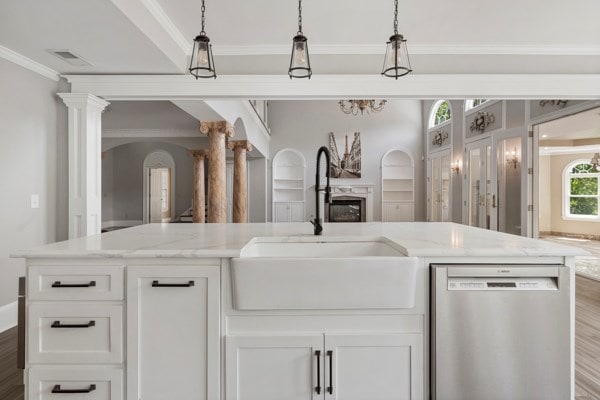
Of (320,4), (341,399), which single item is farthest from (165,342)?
(320,4)

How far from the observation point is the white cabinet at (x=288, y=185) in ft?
35.2

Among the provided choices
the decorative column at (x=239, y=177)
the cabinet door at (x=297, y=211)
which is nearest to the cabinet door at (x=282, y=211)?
the cabinet door at (x=297, y=211)

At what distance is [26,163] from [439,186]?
8865 millimetres

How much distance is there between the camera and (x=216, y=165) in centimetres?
554

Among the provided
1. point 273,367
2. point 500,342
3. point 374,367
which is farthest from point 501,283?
point 273,367

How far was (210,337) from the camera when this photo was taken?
1.61 m

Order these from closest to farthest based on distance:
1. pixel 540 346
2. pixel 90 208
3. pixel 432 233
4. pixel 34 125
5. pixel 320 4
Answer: pixel 540 346, pixel 432 233, pixel 320 4, pixel 34 125, pixel 90 208

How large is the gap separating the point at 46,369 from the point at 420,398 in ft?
5.41

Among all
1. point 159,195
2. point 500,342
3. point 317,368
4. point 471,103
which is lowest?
point 317,368

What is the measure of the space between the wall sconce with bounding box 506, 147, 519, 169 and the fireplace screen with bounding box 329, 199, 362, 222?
4914 mm

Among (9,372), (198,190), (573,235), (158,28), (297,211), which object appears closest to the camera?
(9,372)

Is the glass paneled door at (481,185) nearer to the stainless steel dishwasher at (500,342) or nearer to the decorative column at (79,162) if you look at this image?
the stainless steel dishwasher at (500,342)

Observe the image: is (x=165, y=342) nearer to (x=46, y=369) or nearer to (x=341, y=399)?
(x=46, y=369)

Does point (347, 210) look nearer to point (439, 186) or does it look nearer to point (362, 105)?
point (439, 186)
